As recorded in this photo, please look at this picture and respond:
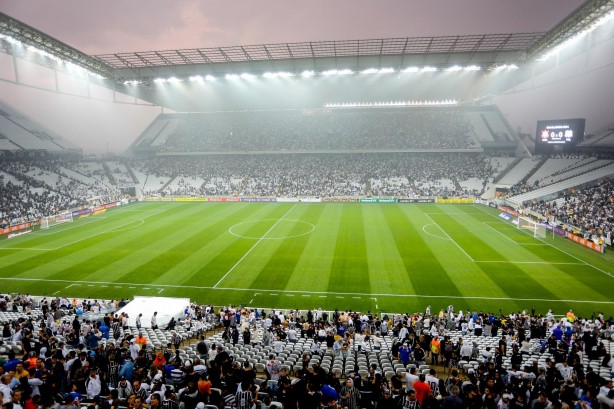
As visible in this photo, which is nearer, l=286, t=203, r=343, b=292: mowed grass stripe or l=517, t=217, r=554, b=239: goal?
l=286, t=203, r=343, b=292: mowed grass stripe

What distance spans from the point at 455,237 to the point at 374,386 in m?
28.6

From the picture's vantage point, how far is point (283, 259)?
28234 mm

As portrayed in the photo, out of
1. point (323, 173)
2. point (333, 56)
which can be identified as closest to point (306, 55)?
point (333, 56)

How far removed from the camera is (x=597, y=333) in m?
15.0

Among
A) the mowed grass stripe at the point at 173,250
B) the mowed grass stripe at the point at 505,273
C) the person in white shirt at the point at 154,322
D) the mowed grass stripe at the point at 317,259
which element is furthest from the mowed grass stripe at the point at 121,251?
the mowed grass stripe at the point at 505,273

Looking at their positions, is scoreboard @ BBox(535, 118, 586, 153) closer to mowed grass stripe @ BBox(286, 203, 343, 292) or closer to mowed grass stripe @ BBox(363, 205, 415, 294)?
mowed grass stripe @ BBox(363, 205, 415, 294)

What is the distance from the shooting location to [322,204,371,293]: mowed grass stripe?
919 inches

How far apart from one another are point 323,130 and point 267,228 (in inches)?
1743

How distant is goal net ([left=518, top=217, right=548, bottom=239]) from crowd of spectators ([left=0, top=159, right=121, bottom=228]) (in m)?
51.0

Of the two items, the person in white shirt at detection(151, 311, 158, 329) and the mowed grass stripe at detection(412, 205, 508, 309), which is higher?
the mowed grass stripe at detection(412, 205, 508, 309)

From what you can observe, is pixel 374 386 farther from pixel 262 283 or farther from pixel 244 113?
pixel 244 113

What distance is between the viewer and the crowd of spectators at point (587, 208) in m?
33.0

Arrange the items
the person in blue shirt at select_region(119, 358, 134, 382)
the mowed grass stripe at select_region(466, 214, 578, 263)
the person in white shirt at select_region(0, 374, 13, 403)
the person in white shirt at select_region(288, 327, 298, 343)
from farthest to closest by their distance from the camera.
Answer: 1. the mowed grass stripe at select_region(466, 214, 578, 263)
2. the person in white shirt at select_region(288, 327, 298, 343)
3. the person in blue shirt at select_region(119, 358, 134, 382)
4. the person in white shirt at select_region(0, 374, 13, 403)

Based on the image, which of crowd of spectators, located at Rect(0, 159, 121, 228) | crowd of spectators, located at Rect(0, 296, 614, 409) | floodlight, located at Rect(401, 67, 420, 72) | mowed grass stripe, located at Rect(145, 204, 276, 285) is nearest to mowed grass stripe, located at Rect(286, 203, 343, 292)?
crowd of spectators, located at Rect(0, 296, 614, 409)
